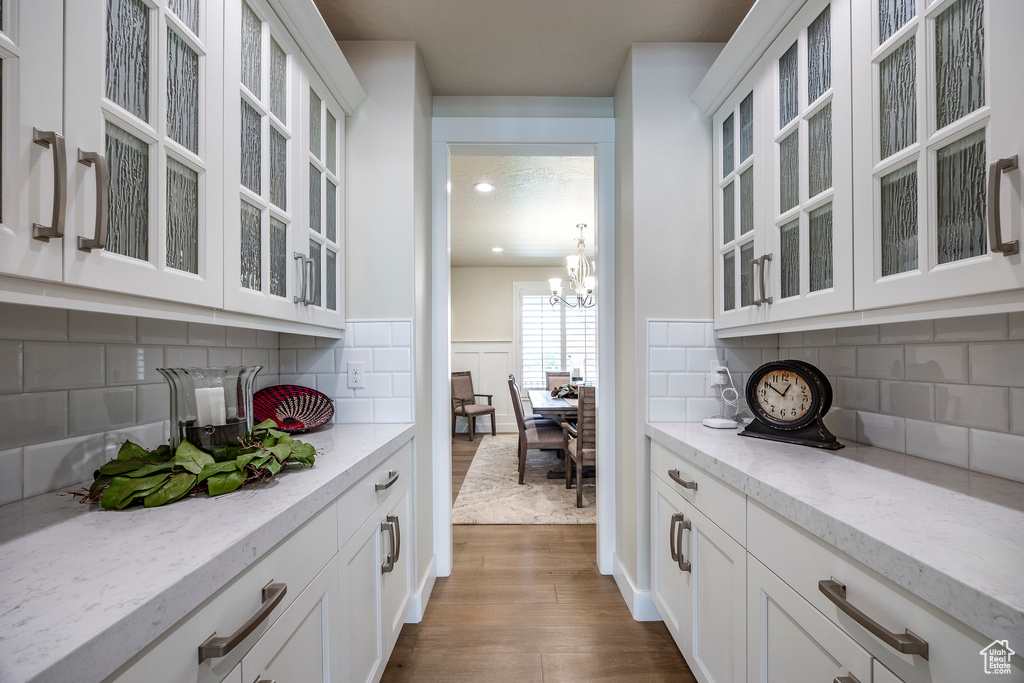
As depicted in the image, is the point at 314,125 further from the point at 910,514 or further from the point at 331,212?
the point at 910,514

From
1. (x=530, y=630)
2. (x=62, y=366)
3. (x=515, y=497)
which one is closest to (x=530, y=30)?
(x=62, y=366)

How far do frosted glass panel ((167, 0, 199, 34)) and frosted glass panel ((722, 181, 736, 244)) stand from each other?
5.92 feet

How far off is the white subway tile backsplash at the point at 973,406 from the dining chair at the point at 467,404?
5.19m

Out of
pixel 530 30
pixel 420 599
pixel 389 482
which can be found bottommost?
pixel 420 599

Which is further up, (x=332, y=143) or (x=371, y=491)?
(x=332, y=143)

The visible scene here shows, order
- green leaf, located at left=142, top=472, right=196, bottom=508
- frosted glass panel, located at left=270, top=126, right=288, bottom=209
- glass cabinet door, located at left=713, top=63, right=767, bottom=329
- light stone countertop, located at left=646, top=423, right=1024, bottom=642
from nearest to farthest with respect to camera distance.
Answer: light stone countertop, located at left=646, top=423, right=1024, bottom=642 < green leaf, located at left=142, top=472, right=196, bottom=508 < frosted glass panel, located at left=270, top=126, right=288, bottom=209 < glass cabinet door, located at left=713, top=63, right=767, bottom=329

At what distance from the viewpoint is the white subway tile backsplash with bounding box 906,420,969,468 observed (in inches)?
46.5

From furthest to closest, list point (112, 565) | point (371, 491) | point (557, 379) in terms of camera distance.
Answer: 1. point (557, 379)
2. point (371, 491)
3. point (112, 565)

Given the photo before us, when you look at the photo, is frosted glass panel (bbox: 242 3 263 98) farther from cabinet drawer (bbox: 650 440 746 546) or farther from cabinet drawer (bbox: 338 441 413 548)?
cabinet drawer (bbox: 650 440 746 546)

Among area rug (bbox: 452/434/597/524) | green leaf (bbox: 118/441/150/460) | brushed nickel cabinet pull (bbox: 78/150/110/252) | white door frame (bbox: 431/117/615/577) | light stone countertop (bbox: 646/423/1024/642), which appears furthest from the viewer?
area rug (bbox: 452/434/597/524)

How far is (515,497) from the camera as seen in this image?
372 centimetres

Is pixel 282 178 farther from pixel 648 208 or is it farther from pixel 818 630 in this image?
pixel 818 630

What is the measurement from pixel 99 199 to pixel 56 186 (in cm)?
6

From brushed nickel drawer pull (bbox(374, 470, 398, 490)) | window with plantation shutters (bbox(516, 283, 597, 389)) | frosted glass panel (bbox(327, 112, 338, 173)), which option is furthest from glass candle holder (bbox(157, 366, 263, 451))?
window with plantation shutters (bbox(516, 283, 597, 389))
